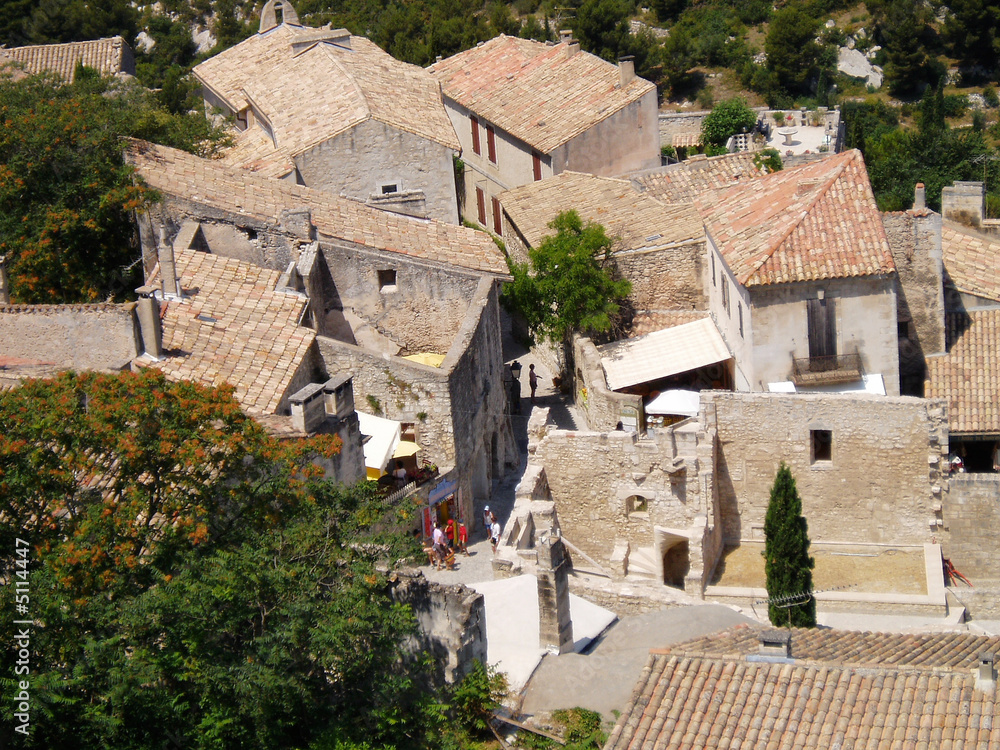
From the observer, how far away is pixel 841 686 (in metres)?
17.7

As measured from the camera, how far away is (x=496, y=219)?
44.3 meters

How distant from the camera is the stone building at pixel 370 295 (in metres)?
28.1

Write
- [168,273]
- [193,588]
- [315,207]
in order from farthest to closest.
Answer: [315,207] → [168,273] → [193,588]

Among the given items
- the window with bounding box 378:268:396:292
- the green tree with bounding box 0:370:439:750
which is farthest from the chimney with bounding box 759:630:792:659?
the window with bounding box 378:268:396:292

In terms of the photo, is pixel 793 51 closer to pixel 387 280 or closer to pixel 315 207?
pixel 315 207

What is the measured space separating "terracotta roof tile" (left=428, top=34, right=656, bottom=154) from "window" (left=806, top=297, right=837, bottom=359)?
13327 millimetres

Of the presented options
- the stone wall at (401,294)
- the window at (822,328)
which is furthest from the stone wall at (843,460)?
the stone wall at (401,294)

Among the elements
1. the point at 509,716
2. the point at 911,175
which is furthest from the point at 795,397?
the point at 911,175

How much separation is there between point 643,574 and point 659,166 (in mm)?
19328

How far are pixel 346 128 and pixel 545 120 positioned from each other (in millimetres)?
8045

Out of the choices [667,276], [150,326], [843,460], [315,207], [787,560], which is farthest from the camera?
[667,276]

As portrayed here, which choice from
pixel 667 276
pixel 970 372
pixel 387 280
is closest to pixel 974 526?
pixel 970 372

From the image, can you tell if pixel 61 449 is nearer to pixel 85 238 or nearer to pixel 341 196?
pixel 85 238

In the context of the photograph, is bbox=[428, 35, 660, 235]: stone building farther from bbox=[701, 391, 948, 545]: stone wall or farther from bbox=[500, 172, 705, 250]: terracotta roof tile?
bbox=[701, 391, 948, 545]: stone wall
